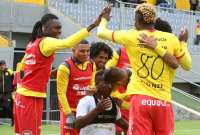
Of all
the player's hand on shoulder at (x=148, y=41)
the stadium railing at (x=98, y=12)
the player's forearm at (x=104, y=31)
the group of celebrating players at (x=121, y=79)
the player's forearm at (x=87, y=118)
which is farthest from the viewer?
the stadium railing at (x=98, y=12)

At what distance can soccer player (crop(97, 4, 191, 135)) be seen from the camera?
7242 mm

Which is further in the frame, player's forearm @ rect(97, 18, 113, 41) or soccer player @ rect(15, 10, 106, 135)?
soccer player @ rect(15, 10, 106, 135)

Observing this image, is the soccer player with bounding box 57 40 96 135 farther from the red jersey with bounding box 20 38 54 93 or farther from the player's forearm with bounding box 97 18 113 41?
the player's forearm with bounding box 97 18 113 41

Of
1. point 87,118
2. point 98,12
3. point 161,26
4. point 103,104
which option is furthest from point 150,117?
point 98,12

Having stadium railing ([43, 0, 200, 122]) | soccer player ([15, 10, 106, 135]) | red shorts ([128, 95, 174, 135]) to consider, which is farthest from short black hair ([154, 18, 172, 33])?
stadium railing ([43, 0, 200, 122])

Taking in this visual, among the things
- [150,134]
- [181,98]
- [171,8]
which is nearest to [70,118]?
[150,134]

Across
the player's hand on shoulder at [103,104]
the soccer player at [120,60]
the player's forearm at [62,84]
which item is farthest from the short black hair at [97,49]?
the player's hand on shoulder at [103,104]

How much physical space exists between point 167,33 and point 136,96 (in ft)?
2.59

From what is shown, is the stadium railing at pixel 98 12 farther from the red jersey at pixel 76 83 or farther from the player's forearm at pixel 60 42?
the player's forearm at pixel 60 42

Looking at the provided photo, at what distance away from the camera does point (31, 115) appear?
809 centimetres

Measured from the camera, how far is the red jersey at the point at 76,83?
8.79m

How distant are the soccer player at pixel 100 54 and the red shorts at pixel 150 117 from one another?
1.63 m

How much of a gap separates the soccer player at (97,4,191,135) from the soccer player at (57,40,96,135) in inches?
57.3

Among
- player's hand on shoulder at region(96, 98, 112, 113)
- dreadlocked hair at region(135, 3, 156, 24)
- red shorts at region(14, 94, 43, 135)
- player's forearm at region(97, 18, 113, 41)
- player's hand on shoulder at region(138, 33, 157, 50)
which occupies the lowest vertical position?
red shorts at region(14, 94, 43, 135)
